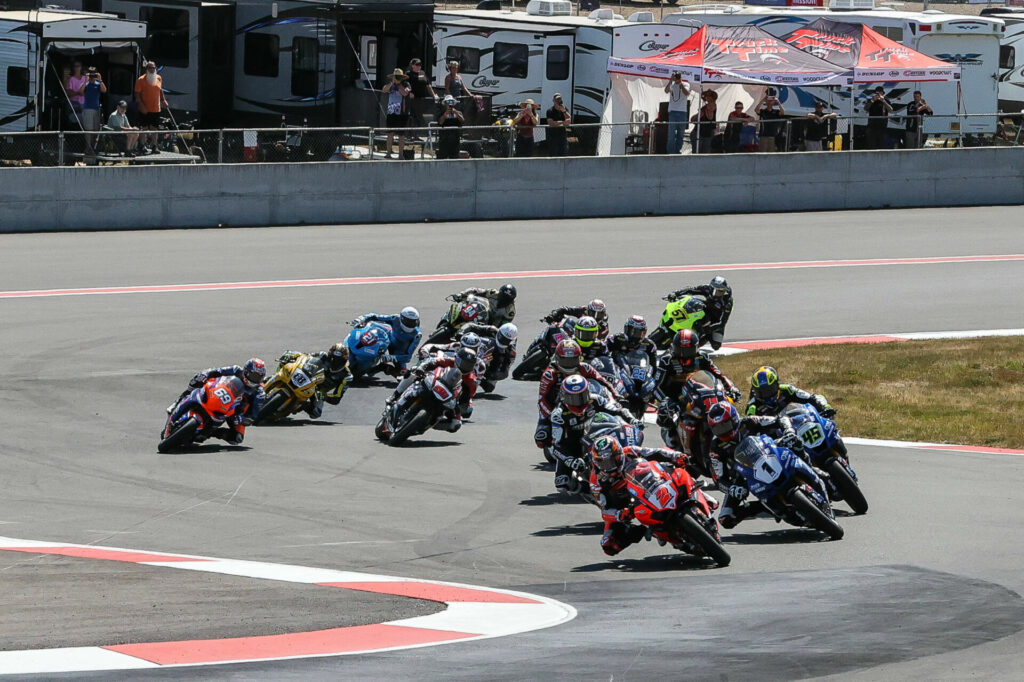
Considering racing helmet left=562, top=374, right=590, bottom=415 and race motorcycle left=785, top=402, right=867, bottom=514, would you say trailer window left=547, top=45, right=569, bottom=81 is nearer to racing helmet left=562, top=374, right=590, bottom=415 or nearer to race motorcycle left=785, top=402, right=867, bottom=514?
racing helmet left=562, top=374, right=590, bottom=415

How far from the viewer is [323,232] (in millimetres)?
29078

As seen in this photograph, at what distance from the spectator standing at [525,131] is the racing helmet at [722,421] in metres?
18.8

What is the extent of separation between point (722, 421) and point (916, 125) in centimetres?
2213

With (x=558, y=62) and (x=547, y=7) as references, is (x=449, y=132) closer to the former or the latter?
(x=558, y=62)

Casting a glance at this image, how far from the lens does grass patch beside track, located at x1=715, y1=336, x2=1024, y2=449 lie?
1677 cm

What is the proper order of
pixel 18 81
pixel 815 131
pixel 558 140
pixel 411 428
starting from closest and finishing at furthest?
pixel 411 428 → pixel 558 140 → pixel 18 81 → pixel 815 131

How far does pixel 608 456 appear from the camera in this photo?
11.0m

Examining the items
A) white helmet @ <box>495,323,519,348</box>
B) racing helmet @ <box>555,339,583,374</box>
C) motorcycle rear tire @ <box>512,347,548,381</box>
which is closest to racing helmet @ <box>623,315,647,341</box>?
racing helmet @ <box>555,339,583,374</box>

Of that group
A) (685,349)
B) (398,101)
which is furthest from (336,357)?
(398,101)

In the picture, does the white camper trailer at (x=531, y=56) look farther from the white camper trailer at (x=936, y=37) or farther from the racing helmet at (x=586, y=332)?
the racing helmet at (x=586, y=332)

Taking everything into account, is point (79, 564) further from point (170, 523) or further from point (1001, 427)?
point (1001, 427)

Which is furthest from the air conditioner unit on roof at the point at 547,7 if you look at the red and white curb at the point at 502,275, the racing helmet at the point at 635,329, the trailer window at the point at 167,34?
the racing helmet at the point at 635,329

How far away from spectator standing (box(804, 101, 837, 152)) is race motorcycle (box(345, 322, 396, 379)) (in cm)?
1627

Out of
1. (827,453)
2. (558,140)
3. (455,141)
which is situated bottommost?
(827,453)
